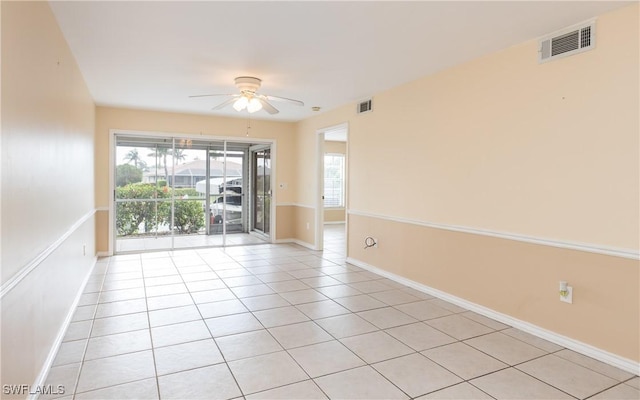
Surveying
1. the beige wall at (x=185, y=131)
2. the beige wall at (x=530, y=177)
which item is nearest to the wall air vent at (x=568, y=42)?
the beige wall at (x=530, y=177)

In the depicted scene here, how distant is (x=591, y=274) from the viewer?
9.14 feet

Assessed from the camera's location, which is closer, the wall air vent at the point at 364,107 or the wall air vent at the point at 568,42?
the wall air vent at the point at 568,42

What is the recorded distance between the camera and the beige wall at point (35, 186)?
5.78 feet

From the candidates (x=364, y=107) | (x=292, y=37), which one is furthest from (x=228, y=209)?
(x=292, y=37)

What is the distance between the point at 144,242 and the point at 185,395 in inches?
203

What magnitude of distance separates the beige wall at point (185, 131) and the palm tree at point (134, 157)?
33 cm

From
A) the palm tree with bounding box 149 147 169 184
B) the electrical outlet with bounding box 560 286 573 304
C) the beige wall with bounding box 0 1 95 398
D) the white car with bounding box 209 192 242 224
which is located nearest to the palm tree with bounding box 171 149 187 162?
the palm tree with bounding box 149 147 169 184

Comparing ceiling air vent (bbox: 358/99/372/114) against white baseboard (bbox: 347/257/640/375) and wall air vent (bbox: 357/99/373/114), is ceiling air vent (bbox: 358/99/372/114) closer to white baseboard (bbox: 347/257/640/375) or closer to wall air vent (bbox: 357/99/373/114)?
wall air vent (bbox: 357/99/373/114)

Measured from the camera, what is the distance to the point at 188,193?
716 centimetres

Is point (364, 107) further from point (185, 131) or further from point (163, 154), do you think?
point (163, 154)

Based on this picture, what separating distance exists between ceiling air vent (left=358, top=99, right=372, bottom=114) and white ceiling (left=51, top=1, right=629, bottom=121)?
512 millimetres

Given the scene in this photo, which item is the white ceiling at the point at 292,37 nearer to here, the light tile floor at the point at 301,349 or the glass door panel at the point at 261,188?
the light tile floor at the point at 301,349

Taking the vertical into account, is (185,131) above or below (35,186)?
above

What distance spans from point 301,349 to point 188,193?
5111 mm
